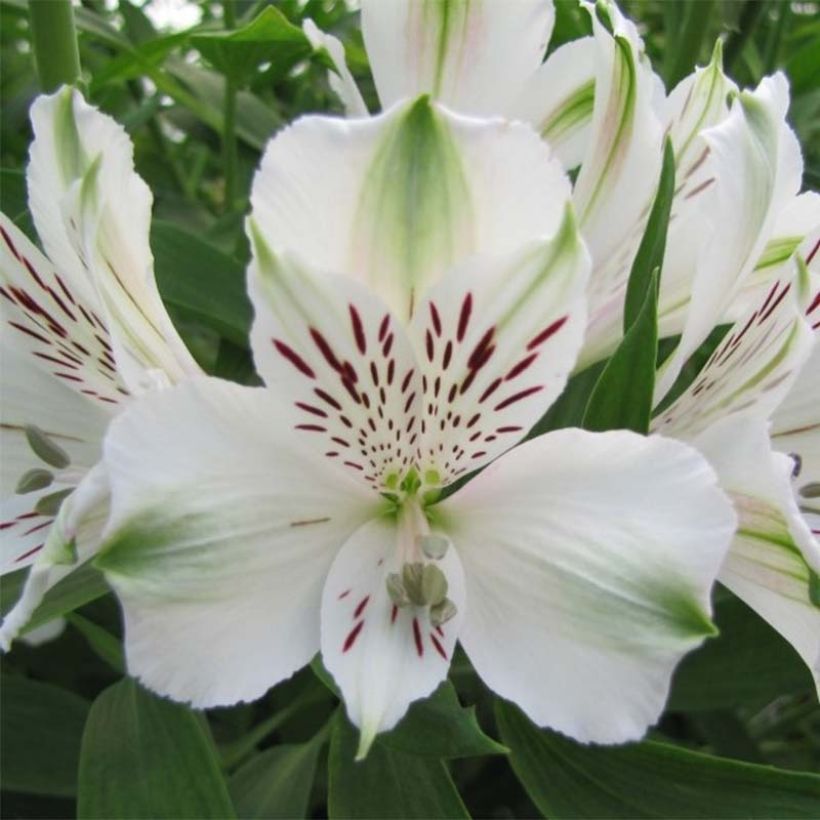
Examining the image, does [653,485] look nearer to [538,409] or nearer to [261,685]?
[538,409]

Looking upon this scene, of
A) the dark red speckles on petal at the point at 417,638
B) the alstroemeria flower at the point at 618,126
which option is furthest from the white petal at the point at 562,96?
the dark red speckles on petal at the point at 417,638

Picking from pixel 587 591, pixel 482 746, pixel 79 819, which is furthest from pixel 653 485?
pixel 79 819

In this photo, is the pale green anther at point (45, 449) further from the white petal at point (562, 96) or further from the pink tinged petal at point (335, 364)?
the white petal at point (562, 96)

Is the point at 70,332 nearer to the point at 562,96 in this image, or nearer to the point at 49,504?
the point at 49,504

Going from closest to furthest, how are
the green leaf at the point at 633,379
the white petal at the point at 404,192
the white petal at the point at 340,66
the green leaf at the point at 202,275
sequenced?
1. the white petal at the point at 404,192
2. the green leaf at the point at 633,379
3. the white petal at the point at 340,66
4. the green leaf at the point at 202,275

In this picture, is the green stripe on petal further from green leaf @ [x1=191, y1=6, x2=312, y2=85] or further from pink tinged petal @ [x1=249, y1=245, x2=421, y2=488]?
green leaf @ [x1=191, y1=6, x2=312, y2=85]
